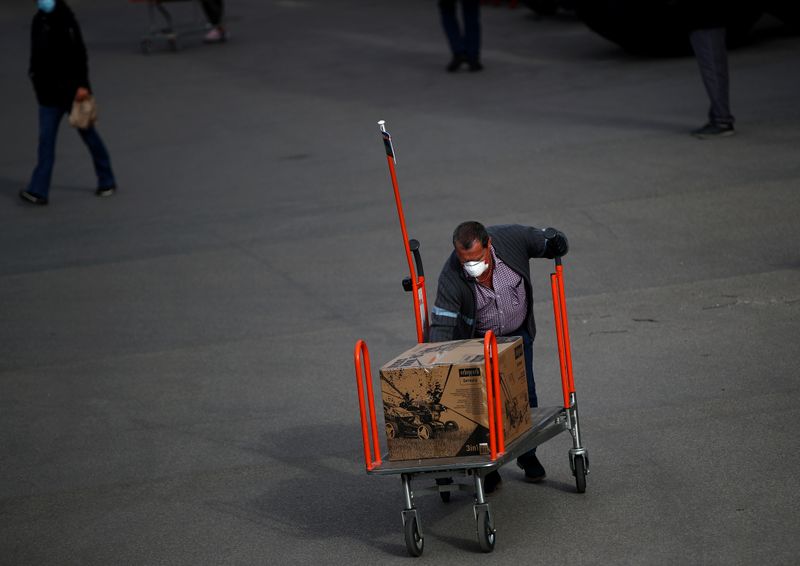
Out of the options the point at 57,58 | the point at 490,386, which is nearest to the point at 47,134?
the point at 57,58

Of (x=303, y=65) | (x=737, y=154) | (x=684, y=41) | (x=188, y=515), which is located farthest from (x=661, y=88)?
(x=188, y=515)

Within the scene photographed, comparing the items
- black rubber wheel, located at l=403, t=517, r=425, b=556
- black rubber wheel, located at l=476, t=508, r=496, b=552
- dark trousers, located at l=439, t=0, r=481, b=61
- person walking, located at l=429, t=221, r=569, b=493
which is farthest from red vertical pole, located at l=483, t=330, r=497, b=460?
dark trousers, located at l=439, t=0, r=481, b=61

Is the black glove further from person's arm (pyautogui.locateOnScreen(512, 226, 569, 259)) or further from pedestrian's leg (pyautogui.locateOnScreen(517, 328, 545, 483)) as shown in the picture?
pedestrian's leg (pyautogui.locateOnScreen(517, 328, 545, 483))

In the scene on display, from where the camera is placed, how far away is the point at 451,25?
64.5ft

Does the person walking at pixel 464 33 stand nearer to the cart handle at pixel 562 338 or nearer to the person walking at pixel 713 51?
the person walking at pixel 713 51

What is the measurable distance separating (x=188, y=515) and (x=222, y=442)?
1.15 metres

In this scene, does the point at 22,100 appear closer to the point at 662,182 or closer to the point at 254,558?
the point at 662,182

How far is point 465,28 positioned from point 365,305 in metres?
10.0

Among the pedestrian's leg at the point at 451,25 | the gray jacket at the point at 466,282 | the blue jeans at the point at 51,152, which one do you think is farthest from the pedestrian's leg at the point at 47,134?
the gray jacket at the point at 466,282

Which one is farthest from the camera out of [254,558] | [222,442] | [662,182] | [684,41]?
[684,41]

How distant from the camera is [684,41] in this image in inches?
750

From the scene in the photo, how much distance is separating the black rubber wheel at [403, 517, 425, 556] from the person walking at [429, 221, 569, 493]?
110 centimetres

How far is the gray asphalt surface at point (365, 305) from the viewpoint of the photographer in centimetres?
691

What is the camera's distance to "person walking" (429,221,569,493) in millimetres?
6820
